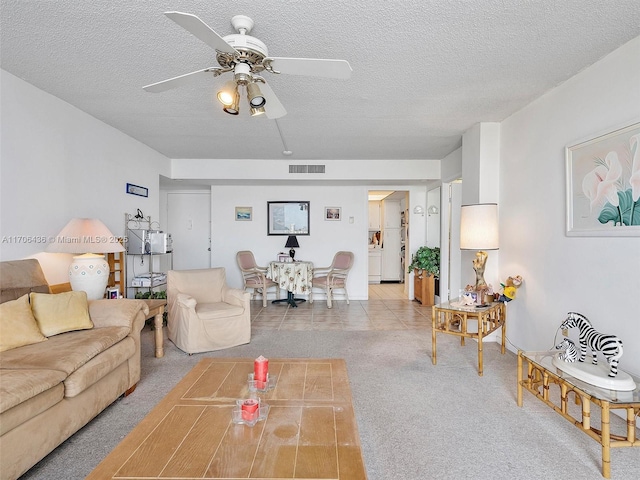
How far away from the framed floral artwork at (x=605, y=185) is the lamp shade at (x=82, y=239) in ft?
13.3

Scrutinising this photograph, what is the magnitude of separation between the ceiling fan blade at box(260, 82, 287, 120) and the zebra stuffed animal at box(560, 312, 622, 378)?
2409 mm

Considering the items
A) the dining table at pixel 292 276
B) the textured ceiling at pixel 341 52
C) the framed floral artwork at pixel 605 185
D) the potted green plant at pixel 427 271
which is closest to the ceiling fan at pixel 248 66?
the textured ceiling at pixel 341 52

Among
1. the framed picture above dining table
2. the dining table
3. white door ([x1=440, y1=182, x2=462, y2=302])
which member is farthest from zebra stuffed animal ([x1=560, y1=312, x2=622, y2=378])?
the framed picture above dining table

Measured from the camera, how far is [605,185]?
94.4 inches

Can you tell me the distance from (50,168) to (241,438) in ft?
10.2

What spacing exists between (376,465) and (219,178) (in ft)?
16.5

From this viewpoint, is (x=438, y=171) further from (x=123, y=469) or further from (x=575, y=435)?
(x=123, y=469)

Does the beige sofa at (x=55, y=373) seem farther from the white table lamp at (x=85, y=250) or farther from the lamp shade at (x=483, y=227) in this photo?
the lamp shade at (x=483, y=227)

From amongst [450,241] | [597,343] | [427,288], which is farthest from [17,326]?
[427,288]

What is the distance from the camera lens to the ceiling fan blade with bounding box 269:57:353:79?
1768mm

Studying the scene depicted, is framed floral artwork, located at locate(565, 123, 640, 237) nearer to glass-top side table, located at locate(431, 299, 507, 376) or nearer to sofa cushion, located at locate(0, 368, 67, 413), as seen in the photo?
glass-top side table, located at locate(431, 299, 507, 376)

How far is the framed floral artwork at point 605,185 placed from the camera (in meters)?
Answer: 2.18

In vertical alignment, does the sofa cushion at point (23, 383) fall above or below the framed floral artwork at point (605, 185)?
below

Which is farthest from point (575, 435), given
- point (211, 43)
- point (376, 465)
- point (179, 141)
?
point (179, 141)
